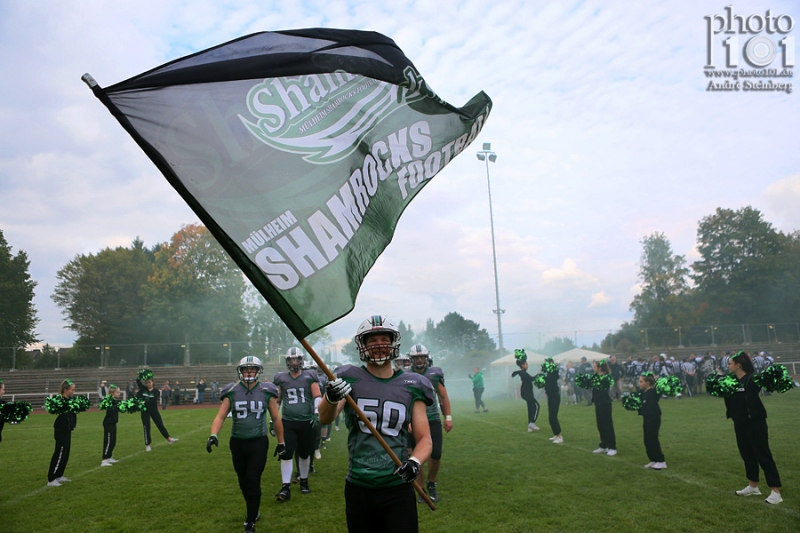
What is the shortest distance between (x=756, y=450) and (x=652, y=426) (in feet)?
8.09

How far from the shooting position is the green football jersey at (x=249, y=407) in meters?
7.56

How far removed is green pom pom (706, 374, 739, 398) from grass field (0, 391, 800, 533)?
157cm

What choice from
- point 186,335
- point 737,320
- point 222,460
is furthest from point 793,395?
point 186,335

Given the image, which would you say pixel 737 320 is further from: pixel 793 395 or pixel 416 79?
pixel 416 79

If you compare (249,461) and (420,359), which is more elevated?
(420,359)

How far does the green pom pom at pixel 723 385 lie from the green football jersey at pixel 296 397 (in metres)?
7.21

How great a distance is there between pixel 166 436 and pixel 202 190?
15.7 metres

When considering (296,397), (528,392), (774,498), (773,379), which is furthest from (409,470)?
(528,392)

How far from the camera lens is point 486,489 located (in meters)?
9.66

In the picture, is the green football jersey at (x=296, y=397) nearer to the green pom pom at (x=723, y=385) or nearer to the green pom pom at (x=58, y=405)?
the green pom pom at (x=58, y=405)

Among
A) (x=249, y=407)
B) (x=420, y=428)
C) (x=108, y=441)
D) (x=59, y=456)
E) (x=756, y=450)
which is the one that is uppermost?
(x=420, y=428)

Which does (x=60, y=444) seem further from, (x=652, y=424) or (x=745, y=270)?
(x=745, y=270)

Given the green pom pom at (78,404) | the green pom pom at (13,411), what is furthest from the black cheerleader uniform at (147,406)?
the green pom pom at (13,411)

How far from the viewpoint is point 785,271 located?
191 feet
